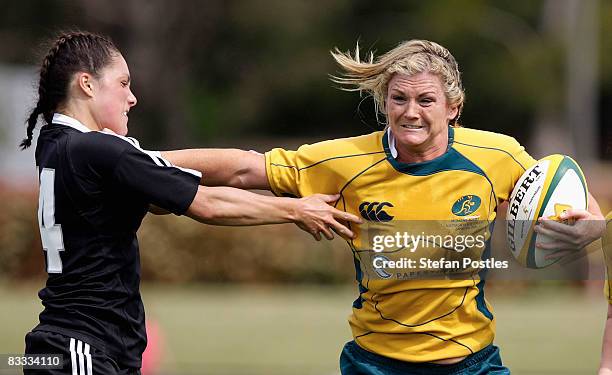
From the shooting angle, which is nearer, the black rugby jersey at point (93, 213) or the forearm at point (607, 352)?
the black rugby jersey at point (93, 213)

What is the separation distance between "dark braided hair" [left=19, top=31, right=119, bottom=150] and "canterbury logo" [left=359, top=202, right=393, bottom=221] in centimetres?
127

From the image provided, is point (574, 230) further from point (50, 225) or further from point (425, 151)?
point (50, 225)

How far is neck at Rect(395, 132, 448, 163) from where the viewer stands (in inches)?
196

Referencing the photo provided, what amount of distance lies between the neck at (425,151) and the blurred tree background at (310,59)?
2769 cm

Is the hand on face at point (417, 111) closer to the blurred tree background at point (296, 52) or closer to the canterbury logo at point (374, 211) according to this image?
the canterbury logo at point (374, 211)

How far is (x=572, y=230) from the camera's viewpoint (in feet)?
16.1

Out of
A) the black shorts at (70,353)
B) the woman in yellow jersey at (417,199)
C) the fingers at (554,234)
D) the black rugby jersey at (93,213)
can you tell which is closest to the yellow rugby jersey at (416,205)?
the woman in yellow jersey at (417,199)

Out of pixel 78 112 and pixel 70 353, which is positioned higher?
pixel 78 112

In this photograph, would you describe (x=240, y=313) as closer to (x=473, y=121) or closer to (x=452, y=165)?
(x=452, y=165)

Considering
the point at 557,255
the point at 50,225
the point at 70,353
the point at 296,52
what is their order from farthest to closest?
1. the point at 296,52
2. the point at 557,255
3. the point at 50,225
4. the point at 70,353

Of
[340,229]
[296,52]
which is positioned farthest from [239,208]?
[296,52]

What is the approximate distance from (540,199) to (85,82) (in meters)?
2.01

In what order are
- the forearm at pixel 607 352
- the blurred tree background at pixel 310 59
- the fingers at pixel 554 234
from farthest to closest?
the blurred tree background at pixel 310 59 < the fingers at pixel 554 234 < the forearm at pixel 607 352

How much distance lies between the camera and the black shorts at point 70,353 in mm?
4484
